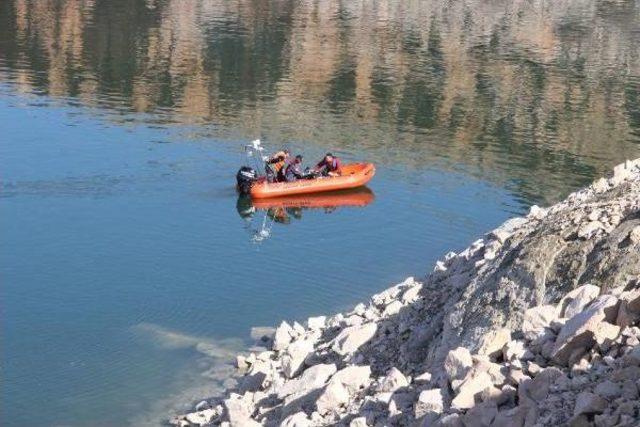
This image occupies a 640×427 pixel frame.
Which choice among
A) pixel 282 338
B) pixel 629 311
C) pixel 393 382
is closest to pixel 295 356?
pixel 282 338

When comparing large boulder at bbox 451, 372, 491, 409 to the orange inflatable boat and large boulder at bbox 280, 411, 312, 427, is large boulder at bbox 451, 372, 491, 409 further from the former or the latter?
the orange inflatable boat

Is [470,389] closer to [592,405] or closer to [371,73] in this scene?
[592,405]

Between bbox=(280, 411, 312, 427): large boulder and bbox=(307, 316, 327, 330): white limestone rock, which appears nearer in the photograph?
bbox=(280, 411, 312, 427): large boulder

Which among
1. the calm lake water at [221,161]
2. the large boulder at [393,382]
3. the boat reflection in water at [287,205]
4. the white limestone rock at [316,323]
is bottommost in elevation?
the boat reflection in water at [287,205]

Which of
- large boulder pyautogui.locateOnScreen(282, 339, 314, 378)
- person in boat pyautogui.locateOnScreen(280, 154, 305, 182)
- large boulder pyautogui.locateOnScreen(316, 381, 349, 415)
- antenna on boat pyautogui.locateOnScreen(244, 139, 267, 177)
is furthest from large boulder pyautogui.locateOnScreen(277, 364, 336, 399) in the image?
antenna on boat pyautogui.locateOnScreen(244, 139, 267, 177)

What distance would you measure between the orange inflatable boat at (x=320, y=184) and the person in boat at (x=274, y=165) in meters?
0.51

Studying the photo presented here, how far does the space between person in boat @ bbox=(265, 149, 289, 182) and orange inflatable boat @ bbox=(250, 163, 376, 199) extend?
20.2 inches

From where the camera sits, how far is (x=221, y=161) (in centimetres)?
4156

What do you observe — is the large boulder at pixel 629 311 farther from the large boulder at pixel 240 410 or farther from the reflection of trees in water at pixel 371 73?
the reflection of trees in water at pixel 371 73

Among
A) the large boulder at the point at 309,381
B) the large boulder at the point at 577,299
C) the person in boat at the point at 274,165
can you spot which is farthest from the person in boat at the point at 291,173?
the large boulder at the point at 577,299

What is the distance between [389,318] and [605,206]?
4.26 metres

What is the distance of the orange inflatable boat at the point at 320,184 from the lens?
3794 cm

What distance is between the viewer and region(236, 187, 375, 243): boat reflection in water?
36438 mm

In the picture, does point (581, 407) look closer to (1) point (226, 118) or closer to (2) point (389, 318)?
(2) point (389, 318)
